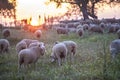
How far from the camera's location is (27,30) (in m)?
34.9

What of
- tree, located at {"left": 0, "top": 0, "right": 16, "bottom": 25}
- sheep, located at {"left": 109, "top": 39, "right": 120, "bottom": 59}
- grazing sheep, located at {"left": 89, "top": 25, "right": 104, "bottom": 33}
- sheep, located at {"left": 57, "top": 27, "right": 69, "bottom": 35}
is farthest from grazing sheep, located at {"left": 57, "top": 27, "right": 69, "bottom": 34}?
sheep, located at {"left": 109, "top": 39, "right": 120, "bottom": 59}

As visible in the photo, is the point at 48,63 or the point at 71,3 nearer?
the point at 48,63

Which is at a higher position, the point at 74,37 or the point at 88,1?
the point at 88,1

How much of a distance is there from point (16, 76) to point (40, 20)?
33707mm

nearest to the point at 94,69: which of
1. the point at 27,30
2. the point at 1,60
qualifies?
the point at 1,60

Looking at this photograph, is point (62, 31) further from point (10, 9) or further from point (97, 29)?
point (10, 9)

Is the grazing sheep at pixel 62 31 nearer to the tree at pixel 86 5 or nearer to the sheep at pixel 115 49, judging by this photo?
the tree at pixel 86 5

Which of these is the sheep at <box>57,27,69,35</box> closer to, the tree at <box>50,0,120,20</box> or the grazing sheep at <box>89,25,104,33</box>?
the grazing sheep at <box>89,25,104,33</box>

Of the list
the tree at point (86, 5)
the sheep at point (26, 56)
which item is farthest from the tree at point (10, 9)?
the sheep at point (26, 56)

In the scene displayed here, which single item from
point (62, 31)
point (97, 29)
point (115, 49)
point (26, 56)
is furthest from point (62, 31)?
point (26, 56)

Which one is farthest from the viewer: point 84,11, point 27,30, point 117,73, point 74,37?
point 84,11

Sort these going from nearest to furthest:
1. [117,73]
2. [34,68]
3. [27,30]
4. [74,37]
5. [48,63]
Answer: [117,73] < [34,68] < [48,63] < [74,37] < [27,30]

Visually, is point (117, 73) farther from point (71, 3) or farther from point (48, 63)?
point (71, 3)

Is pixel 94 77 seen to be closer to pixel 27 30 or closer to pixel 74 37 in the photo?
pixel 74 37
